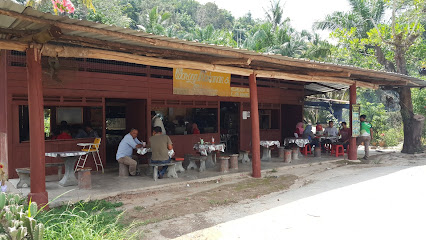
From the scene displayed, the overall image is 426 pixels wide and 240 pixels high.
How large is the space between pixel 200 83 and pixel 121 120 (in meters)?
3.60

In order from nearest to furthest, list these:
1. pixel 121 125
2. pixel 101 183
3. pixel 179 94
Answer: pixel 101 183
pixel 179 94
pixel 121 125

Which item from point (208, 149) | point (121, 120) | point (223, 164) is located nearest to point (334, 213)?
point (223, 164)

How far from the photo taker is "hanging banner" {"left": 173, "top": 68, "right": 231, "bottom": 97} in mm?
9688

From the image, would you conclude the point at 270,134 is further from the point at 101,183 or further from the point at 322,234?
the point at 322,234

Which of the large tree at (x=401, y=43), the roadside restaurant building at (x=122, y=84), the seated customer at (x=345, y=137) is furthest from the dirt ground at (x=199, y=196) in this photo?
the large tree at (x=401, y=43)

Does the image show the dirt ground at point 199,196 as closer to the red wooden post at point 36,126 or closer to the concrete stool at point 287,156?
the concrete stool at point 287,156

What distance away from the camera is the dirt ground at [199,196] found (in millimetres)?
5027

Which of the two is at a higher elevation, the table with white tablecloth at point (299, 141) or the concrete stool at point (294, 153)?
the table with white tablecloth at point (299, 141)

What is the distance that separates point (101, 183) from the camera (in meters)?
6.96

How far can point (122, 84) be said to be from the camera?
8.83m

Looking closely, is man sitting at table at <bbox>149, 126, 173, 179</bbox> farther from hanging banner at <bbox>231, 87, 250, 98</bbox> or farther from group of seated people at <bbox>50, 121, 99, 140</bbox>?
hanging banner at <bbox>231, 87, 250, 98</bbox>

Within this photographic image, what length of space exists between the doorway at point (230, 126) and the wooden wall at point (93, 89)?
1478 mm

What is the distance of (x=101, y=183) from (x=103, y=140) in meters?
1.96

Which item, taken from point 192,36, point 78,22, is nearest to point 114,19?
point 192,36
